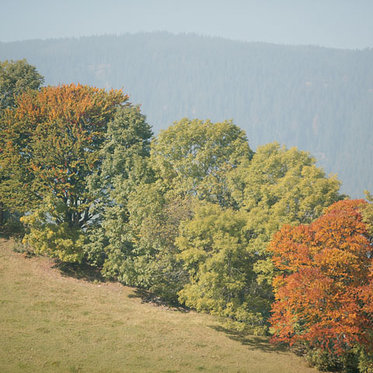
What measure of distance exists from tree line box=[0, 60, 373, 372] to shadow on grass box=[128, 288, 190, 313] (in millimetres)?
767

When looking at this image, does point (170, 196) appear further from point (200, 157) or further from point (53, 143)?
point (53, 143)

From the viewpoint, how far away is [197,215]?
4278 centimetres

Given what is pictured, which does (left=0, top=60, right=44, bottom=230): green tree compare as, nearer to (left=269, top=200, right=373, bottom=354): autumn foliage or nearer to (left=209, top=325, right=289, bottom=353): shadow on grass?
(left=209, top=325, right=289, bottom=353): shadow on grass

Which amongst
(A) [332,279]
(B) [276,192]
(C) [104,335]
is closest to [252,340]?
(A) [332,279]

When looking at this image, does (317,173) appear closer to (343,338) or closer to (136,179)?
(343,338)

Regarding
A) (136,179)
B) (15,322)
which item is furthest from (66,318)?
(136,179)

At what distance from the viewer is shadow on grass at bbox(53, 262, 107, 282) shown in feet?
175

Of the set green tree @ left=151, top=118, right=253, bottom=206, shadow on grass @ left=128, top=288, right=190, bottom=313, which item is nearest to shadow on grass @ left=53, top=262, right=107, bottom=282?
shadow on grass @ left=128, top=288, right=190, bottom=313

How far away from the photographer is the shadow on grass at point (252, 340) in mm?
40906

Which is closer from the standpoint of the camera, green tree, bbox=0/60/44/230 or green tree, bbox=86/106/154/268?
green tree, bbox=86/106/154/268

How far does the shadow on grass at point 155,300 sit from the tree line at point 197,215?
30.2 inches

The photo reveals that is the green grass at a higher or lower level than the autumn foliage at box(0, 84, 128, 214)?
lower

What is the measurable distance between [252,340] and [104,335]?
1343cm

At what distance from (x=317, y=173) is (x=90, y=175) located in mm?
25956
